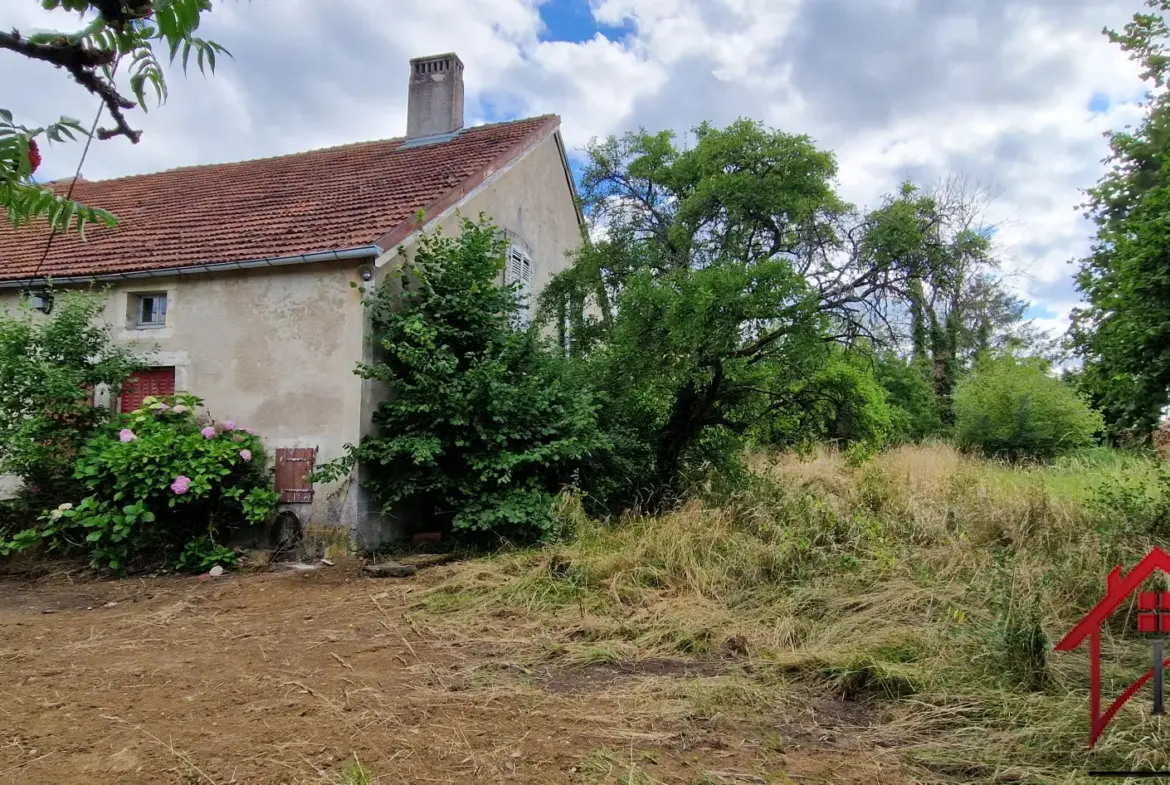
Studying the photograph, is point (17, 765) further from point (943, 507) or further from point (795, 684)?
point (943, 507)

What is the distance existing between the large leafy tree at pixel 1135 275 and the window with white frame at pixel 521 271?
6.85m

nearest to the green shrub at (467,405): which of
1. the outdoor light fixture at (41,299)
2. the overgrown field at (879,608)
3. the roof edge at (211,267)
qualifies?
the roof edge at (211,267)

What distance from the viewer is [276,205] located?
380 inches

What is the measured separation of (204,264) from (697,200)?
6.03 meters

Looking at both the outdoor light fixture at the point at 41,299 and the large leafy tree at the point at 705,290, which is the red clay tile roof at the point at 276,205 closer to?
the outdoor light fixture at the point at 41,299

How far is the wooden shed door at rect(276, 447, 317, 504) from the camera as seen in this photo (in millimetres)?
7699

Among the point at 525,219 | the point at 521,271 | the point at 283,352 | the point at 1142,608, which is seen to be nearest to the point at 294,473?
the point at 283,352

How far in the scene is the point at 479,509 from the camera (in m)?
7.43

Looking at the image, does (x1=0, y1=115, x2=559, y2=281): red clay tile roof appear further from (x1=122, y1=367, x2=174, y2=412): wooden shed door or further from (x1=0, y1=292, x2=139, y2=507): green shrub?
(x1=122, y1=367, x2=174, y2=412): wooden shed door

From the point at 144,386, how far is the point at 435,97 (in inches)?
263

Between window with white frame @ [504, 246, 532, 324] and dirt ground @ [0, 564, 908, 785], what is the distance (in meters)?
5.84

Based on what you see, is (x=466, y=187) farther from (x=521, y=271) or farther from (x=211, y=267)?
(x=211, y=267)

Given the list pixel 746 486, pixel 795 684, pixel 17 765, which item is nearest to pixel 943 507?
pixel 746 486

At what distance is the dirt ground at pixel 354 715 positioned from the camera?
292cm
